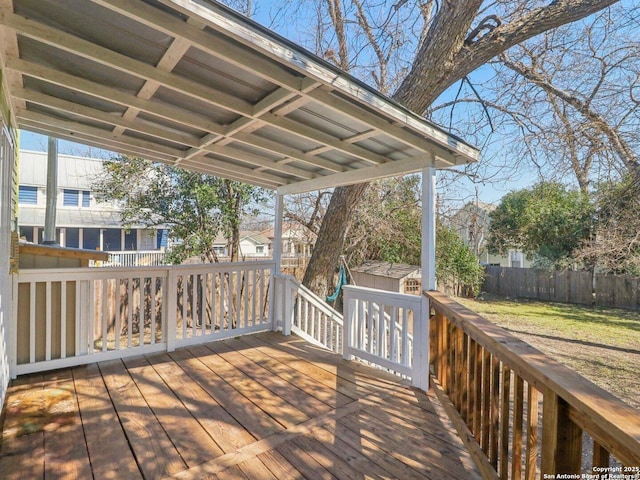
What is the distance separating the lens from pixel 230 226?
802cm

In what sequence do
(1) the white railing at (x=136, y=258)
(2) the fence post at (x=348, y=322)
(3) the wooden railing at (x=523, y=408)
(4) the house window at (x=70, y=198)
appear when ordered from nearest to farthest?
(3) the wooden railing at (x=523, y=408)
(2) the fence post at (x=348, y=322)
(1) the white railing at (x=136, y=258)
(4) the house window at (x=70, y=198)

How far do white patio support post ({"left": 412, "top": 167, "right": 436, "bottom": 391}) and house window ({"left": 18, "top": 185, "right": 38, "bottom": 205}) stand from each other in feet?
59.6

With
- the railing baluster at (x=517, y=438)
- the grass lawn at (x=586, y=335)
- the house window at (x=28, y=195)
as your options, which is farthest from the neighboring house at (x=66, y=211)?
the railing baluster at (x=517, y=438)

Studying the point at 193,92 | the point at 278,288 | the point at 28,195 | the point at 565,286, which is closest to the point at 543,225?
the point at 565,286

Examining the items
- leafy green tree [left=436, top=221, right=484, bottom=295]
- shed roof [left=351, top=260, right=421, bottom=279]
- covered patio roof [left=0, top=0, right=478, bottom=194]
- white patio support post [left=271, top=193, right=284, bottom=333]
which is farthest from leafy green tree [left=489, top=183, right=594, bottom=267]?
covered patio roof [left=0, top=0, right=478, bottom=194]

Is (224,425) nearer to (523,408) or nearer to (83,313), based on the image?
(523,408)

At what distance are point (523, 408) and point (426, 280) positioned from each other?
1419 millimetres

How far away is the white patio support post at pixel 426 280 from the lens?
2.90 metres

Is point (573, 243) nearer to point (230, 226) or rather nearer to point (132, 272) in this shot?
point (230, 226)

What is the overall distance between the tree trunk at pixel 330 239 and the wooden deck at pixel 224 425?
2695 mm

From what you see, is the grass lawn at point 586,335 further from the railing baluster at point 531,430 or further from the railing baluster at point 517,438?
the railing baluster at point 531,430

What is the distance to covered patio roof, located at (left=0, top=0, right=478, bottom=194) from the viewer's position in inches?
64.7

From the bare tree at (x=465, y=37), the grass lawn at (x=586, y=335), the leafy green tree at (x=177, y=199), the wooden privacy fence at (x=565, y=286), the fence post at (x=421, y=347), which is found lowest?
the grass lawn at (x=586, y=335)

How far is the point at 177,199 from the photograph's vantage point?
7.88 metres
